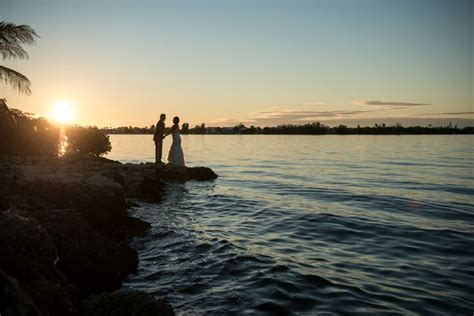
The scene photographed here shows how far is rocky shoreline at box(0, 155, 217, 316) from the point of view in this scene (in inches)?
168

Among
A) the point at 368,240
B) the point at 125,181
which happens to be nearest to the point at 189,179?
the point at 125,181

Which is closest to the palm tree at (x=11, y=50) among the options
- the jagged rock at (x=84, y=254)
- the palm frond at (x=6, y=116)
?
the palm frond at (x=6, y=116)

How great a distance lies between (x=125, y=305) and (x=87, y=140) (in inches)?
995

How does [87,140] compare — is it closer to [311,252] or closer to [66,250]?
[311,252]

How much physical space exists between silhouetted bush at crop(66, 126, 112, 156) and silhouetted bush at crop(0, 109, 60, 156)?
289 centimetres

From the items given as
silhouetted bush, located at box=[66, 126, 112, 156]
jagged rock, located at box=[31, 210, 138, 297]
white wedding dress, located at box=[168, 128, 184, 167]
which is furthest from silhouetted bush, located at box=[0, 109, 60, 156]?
jagged rock, located at box=[31, 210, 138, 297]

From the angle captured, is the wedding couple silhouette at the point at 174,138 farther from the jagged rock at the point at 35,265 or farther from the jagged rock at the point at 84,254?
the jagged rock at the point at 35,265

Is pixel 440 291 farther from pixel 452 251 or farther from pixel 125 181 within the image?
pixel 125 181

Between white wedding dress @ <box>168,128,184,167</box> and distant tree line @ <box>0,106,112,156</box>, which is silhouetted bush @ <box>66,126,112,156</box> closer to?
distant tree line @ <box>0,106,112,156</box>

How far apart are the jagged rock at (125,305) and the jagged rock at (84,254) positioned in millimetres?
1158

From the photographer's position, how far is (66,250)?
586 cm

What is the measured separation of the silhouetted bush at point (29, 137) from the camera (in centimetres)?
2048

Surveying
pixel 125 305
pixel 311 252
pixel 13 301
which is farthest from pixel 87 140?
pixel 13 301

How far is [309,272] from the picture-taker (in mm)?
7191
